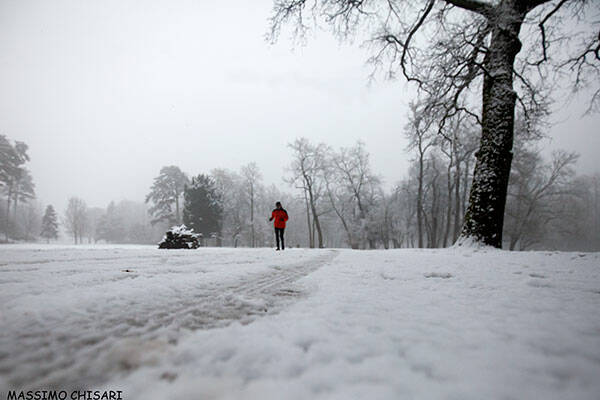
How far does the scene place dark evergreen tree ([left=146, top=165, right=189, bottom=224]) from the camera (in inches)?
1211

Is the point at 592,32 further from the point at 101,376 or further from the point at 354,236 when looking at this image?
the point at 354,236

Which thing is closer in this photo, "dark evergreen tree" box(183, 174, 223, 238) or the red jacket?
the red jacket

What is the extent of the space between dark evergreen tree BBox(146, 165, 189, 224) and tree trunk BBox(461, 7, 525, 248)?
102 feet

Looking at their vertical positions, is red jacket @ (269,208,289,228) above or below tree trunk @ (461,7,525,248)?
below

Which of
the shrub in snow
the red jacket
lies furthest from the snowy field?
the shrub in snow

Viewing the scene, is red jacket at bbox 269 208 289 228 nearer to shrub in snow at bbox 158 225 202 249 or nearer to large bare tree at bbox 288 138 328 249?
shrub in snow at bbox 158 225 202 249

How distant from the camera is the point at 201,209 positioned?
25.5 metres

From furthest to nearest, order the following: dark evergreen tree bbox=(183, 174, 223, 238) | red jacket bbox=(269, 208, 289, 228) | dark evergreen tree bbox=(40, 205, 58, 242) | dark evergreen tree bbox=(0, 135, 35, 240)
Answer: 1. dark evergreen tree bbox=(40, 205, 58, 242)
2. dark evergreen tree bbox=(183, 174, 223, 238)
3. dark evergreen tree bbox=(0, 135, 35, 240)
4. red jacket bbox=(269, 208, 289, 228)

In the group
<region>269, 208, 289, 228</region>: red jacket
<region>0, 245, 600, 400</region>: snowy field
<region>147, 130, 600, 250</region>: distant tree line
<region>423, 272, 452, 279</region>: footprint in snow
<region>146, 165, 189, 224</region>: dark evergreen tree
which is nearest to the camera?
<region>0, 245, 600, 400</region>: snowy field

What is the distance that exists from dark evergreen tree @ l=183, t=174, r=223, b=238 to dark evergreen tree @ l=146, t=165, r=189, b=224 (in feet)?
19.1

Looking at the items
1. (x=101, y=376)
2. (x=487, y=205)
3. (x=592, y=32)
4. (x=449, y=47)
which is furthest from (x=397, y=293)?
(x=592, y=32)

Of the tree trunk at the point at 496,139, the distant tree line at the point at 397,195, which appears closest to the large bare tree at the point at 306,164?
the distant tree line at the point at 397,195

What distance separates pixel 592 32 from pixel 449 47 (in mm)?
3213

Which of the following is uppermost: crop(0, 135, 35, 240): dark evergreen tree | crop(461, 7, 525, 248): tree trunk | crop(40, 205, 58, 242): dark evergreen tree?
crop(0, 135, 35, 240): dark evergreen tree
